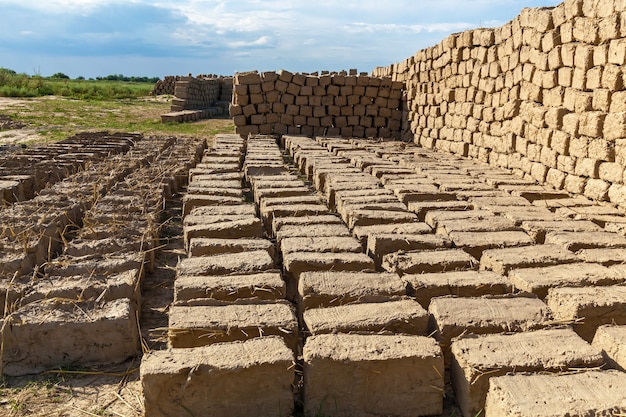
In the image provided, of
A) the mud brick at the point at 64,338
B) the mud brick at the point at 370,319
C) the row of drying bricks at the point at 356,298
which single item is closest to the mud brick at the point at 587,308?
the row of drying bricks at the point at 356,298

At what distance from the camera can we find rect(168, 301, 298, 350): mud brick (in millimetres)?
2697

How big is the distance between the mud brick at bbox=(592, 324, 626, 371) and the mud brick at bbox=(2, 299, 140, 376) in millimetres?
2500

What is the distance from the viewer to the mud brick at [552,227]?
14.8 feet

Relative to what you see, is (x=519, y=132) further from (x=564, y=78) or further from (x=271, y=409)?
(x=271, y=409)

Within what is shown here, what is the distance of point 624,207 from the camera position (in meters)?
5.55

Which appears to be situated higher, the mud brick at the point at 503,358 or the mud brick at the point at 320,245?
the mud brick at the point at 320,245

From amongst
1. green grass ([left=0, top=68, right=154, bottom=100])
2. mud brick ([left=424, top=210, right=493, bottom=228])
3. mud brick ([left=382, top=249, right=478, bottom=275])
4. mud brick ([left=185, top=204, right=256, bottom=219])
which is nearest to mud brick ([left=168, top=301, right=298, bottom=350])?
mud brick ([left=382, top=249, right=478, bottom=275])

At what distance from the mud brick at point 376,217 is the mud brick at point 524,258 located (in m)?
0.95

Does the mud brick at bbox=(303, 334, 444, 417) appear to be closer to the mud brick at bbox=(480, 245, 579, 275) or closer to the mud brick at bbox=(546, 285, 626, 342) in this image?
the mud brick at bbox=(546, 285, 626, 342)

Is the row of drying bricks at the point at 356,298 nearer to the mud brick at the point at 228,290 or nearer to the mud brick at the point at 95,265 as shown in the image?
the mud brick at the point at 228,290

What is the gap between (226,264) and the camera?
11.4 feet

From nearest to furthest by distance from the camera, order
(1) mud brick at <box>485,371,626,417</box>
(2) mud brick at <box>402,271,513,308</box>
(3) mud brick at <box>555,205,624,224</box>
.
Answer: (1) mud brick at <box>485,371,626,417</box>, (2) mud brick at <box>402,271,513,308</box>, (3) mud brick at <box>555,205,624,224</box>

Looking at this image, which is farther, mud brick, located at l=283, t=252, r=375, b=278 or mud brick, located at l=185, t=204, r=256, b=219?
mud brick, located at l=185, t=204, r=256, b=219

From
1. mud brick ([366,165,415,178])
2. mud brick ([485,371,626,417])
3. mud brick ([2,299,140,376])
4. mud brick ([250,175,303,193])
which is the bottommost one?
mud brick ([2,299,140,376])
